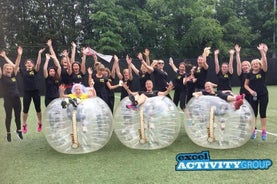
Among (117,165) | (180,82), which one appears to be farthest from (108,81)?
(117,165)

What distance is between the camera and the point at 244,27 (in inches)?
977

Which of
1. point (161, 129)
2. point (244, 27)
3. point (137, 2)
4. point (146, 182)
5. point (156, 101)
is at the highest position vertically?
point (137, 2)

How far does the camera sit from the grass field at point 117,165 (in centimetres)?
394

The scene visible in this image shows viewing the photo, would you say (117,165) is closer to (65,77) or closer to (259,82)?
(65,77)

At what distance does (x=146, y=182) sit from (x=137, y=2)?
2170 centimetres

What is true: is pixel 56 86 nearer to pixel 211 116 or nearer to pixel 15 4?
pixel 211 116

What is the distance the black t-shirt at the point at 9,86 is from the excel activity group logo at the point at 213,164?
3.09 metres

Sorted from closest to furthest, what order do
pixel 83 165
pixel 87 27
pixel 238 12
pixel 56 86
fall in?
pixel 83 165
pixel 56 86
pixel 87 27
pixel 238 12

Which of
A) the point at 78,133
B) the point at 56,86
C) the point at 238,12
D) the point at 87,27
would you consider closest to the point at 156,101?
the point at 78,133

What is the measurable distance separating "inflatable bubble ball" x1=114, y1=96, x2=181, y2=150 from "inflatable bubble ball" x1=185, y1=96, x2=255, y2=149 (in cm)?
31

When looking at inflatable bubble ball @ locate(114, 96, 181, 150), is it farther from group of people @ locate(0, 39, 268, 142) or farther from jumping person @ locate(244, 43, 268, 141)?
jumping person @ locate(244, 43, 268, 141)

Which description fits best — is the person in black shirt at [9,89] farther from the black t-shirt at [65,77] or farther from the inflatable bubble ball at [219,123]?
the inflatable bubble ball at [219,123]

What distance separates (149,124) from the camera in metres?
4.83

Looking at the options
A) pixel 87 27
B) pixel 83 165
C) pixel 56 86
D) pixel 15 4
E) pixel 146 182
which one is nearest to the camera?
pixel 146 182
